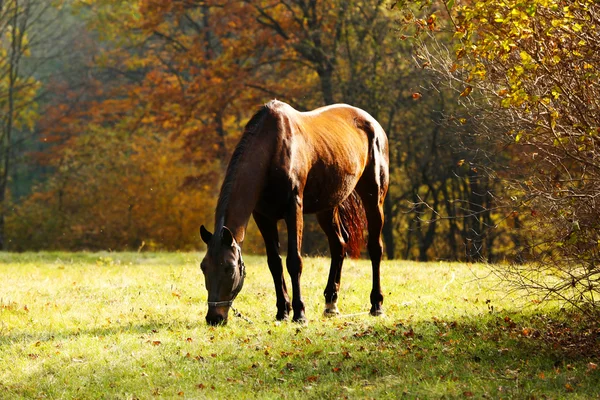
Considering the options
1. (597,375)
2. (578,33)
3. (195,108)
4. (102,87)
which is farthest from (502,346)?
(102,87)

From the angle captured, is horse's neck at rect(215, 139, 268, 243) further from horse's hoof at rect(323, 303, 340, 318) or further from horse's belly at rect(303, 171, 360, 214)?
horse's hoof at rect(323, 303, 340, 318)

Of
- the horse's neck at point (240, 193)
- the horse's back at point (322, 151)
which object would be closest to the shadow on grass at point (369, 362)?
the horse's neck at point (240, 193)

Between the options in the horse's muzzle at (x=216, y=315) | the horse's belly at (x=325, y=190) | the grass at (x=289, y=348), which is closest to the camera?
the grass at (x=289, y=348)

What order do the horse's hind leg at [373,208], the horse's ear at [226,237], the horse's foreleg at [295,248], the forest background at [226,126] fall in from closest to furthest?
the horse's ear at [226,237] → the horse's foreleg at [295,248] → the horse's hind leg at [373,208] → the forest background at [226,126]

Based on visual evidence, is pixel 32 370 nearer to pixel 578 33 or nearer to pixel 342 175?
pixel 342 175

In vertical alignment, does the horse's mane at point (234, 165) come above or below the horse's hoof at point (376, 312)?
above

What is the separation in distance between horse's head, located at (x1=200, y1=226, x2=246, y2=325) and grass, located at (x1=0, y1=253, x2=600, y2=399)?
1.07 feet

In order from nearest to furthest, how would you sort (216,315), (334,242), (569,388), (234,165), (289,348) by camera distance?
(569,388)
(289,348)
(216,315)
(234,165)
(334,242)

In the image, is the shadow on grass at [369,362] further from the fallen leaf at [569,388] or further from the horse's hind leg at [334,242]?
the horse's hind leg at [334,242]

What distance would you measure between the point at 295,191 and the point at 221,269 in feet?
4.17

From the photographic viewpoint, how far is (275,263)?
30.1 feet

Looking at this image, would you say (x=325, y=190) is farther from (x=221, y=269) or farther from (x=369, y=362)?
(x=369, y=362)

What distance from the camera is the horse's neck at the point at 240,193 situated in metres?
8.41

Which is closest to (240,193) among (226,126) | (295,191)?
(295,191)
